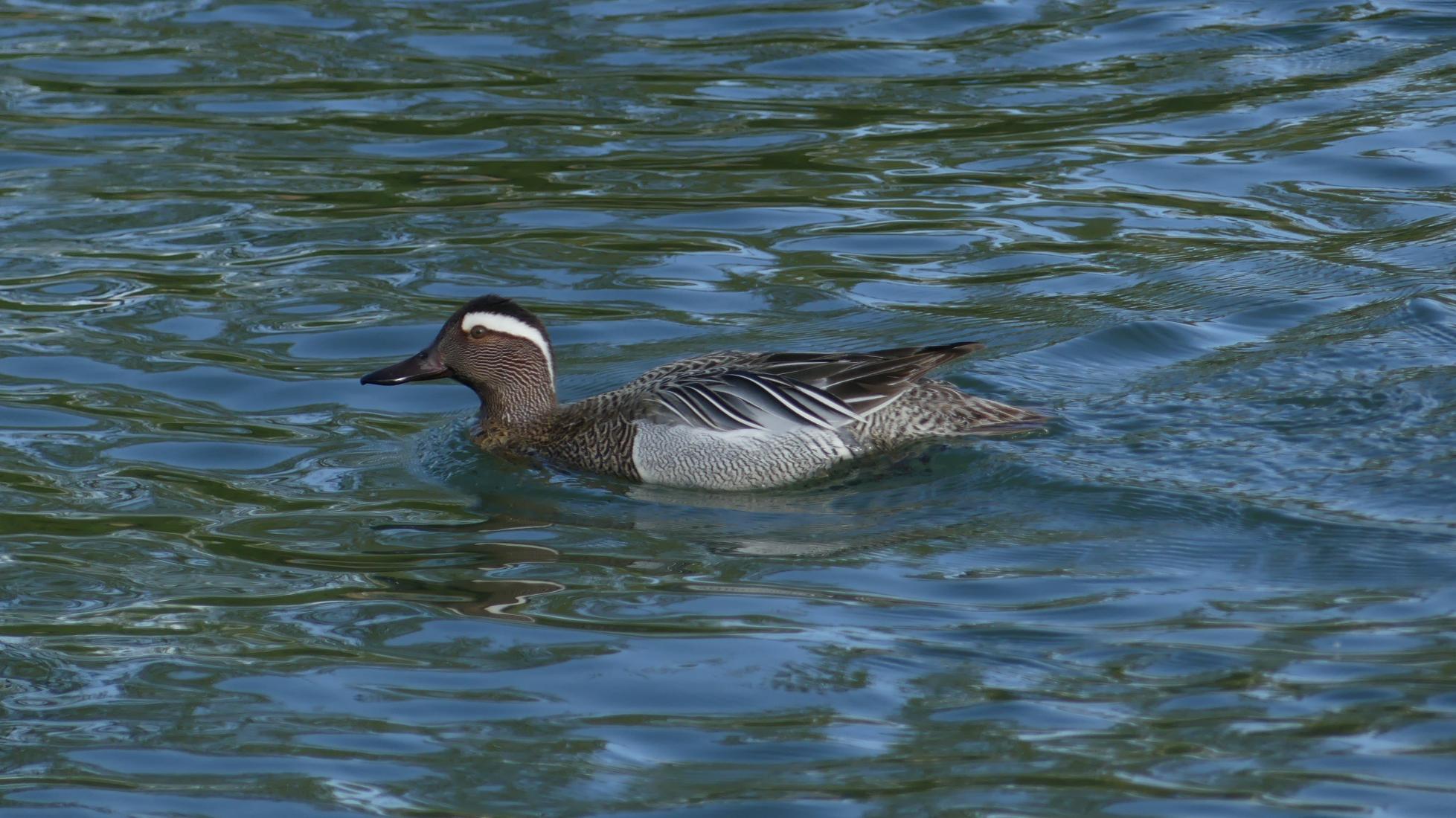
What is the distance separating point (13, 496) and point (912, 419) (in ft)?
12.7

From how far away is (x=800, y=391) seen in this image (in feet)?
28.6

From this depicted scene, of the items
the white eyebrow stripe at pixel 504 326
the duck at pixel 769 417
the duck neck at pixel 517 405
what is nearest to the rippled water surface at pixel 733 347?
the duck at pixel 769 417

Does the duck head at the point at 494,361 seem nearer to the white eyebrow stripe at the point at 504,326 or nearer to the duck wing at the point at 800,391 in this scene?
the white eyebrow stripe at the point at 504,326

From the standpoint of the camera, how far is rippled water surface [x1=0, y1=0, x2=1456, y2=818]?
582cm

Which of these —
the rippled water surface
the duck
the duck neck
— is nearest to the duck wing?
the duck

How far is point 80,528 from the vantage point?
26.4 feet

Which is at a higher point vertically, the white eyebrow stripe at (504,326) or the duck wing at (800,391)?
the white eyebrow stripe at (504,326)

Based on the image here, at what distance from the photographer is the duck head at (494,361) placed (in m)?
9.18

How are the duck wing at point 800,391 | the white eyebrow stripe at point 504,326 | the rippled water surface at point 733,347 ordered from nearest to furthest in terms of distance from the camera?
the rippled water surface at point 733,347, the duck wing at point 800,391, the white eyebrow stripe at point 504,326

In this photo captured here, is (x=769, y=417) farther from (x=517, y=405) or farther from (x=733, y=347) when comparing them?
(x=733, y=347)

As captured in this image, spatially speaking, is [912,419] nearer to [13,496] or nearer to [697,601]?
[697,601]

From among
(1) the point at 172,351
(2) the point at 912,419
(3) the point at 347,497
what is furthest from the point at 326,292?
(2) the point at 912,419

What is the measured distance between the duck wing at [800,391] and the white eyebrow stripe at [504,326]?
2.66 feet

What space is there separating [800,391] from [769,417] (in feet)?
0.64
